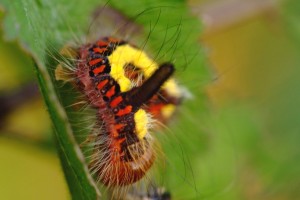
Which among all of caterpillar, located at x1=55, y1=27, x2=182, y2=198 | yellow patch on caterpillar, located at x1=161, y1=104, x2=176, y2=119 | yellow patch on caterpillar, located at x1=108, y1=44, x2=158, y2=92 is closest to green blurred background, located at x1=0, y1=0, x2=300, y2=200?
yellow patch on caterpillar, located at x1=161, y1=104, x2=176, y2=119

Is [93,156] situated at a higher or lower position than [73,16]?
lower

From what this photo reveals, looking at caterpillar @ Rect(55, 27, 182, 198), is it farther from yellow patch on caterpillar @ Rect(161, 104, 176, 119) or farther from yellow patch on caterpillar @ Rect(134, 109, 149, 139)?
yellow patch on caterpillar @ Rect(161, 104, 176, 119)

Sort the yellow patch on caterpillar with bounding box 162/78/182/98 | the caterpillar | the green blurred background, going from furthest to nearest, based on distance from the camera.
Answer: the green blurred background
the yellow patch on caterpillar with bounding box 162/78/182/98
the caterpillar

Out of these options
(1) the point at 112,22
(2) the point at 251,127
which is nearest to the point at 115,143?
(1) the point at 112,22

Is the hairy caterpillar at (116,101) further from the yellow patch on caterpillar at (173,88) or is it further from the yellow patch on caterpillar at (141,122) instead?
the yellow patch on caterpillar at (173,88)

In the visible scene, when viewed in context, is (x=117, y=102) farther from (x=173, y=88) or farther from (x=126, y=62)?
(x=173, y=88)

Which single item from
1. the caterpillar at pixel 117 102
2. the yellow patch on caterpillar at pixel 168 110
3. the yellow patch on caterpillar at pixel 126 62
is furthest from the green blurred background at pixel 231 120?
the yellow patch on caterpillar at pixel 126 62

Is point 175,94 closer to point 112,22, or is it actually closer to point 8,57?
point 112,22
